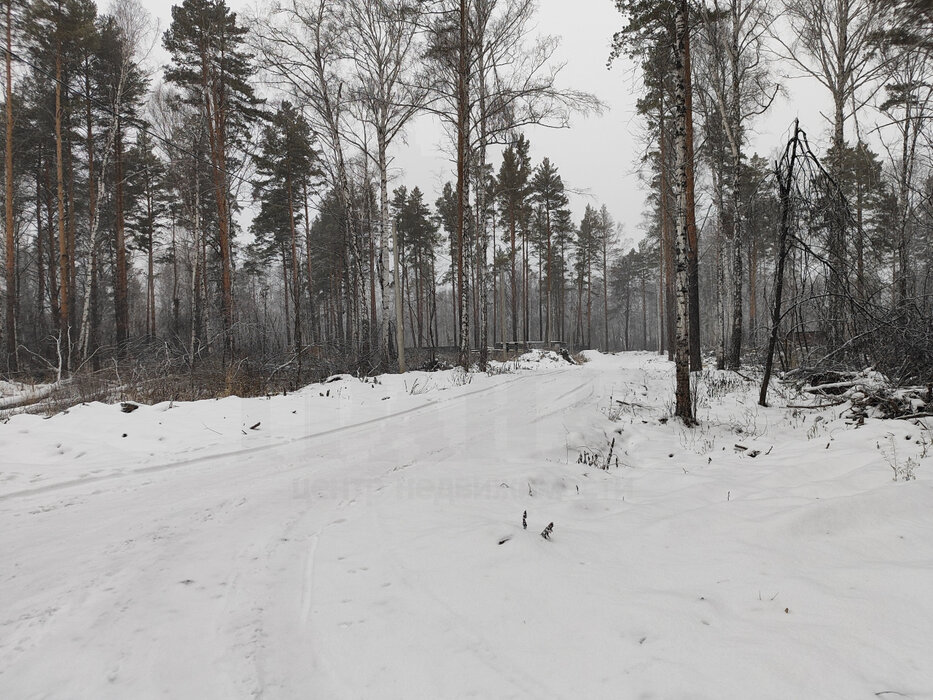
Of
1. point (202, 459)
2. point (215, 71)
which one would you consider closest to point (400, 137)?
point (215, 71)

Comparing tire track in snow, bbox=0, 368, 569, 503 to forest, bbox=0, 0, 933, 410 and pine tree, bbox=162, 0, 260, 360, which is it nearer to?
forest, bbox=0, 0, 933, 410

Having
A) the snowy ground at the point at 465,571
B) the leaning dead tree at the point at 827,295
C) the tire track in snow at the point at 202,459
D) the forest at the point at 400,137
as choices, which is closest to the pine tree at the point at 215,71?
the forest at the point at 400,137

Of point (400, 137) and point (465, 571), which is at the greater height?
point (400, 137)

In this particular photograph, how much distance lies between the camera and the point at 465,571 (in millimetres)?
2008

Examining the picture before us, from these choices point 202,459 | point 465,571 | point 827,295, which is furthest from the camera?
point 827,295

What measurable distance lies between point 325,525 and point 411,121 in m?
13.4

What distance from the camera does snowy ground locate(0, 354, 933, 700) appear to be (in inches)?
53.8

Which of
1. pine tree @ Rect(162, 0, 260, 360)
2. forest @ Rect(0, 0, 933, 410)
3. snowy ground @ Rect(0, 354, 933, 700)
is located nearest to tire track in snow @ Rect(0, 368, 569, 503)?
snowy ground @ Rect(0, 354, 933, 700)

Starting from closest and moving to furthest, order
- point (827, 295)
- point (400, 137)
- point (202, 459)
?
point (202, 459) → point (827, 295) → point (400, 137)

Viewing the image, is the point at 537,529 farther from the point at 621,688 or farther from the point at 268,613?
the point at 268,613

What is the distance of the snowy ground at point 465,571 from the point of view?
1367 millimetres

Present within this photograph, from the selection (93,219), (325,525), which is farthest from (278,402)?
(93,219)

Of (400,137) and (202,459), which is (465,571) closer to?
(202,459)

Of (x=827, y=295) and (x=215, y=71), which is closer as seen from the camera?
(x=827, y=295)
